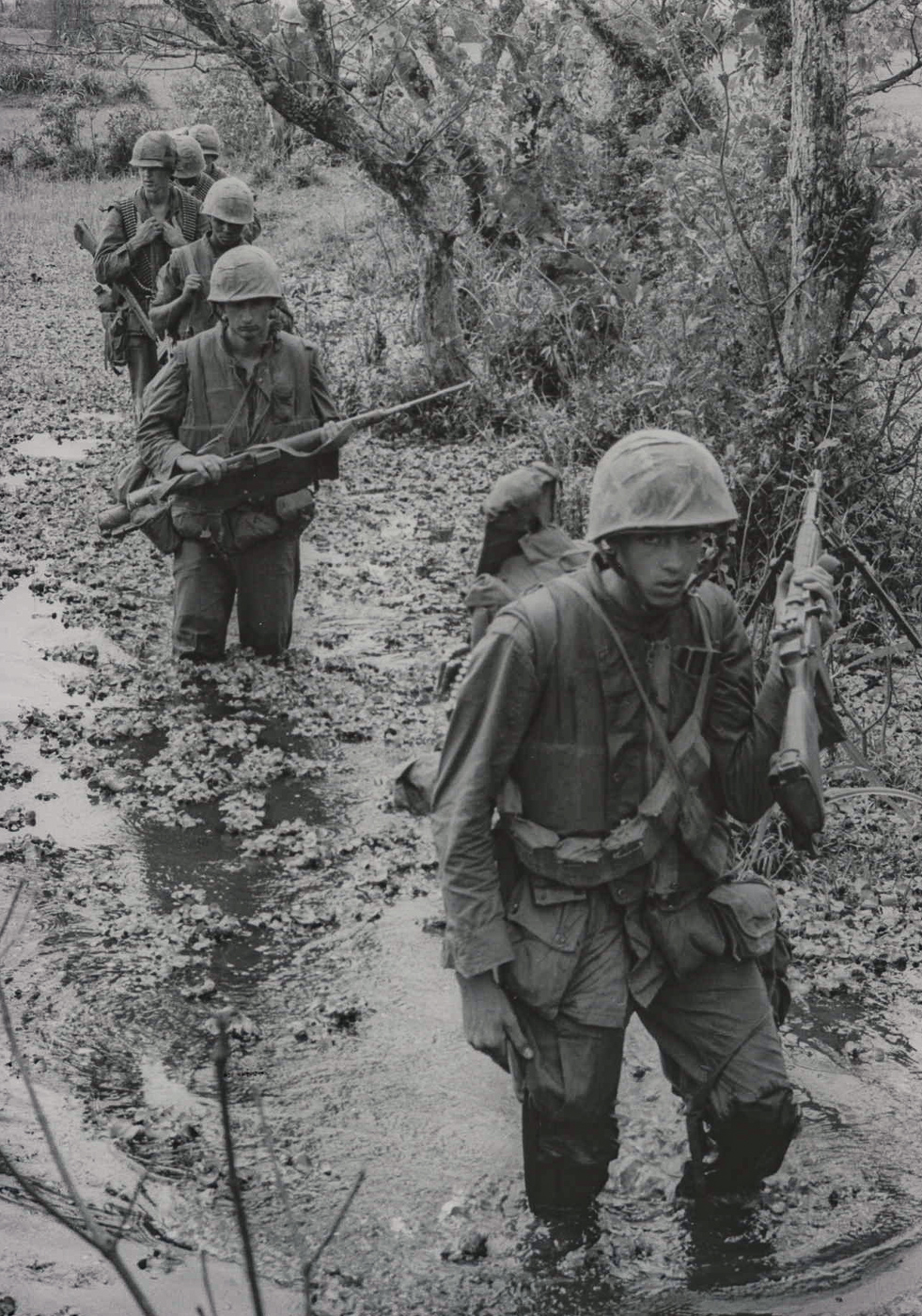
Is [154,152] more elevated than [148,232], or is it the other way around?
[154,152]

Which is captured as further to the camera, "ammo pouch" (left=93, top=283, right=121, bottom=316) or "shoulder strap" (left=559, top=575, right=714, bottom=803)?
"ammo pouch" (left=93, top=283, right=121, bottom=316)

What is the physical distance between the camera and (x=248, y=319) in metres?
7.59

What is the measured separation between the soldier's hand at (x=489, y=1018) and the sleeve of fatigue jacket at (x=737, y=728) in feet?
2.37

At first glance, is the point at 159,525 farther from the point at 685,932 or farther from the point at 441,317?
the point at 441,317

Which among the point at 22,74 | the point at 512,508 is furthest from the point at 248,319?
the point at 22,74

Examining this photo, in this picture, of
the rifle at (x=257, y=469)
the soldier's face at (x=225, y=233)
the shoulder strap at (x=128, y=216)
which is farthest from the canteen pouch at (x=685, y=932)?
the shoulder strap at (x=128, y=216)

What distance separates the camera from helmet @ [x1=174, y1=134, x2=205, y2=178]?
471 inches

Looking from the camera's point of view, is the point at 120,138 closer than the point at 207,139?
No

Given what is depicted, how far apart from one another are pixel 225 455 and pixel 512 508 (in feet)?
14.6

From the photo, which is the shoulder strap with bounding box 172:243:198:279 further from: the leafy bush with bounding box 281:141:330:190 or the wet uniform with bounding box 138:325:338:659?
the leafy bush with bounding box 281:141:330:190

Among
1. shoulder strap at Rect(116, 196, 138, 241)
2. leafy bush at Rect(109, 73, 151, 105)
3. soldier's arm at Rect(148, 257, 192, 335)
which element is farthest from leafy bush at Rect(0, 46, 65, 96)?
soldier's arm at Rect(148, 257, 192, 335)

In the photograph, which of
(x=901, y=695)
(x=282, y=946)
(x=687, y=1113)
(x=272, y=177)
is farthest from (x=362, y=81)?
(x=272, y=177)

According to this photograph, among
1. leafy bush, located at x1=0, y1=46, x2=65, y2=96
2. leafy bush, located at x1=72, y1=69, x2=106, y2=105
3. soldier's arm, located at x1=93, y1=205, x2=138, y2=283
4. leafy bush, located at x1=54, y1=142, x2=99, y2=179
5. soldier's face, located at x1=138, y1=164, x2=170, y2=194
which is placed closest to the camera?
soldier's face, located at x1=138, y1=164, x2=170, y2=194

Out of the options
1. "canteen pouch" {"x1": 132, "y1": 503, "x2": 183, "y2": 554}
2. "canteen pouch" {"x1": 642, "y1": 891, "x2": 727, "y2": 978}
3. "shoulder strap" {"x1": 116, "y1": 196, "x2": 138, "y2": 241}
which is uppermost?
"shoulder strap" {"x1": 116, "y1": 196, "x2": 138, "y2": 241}
